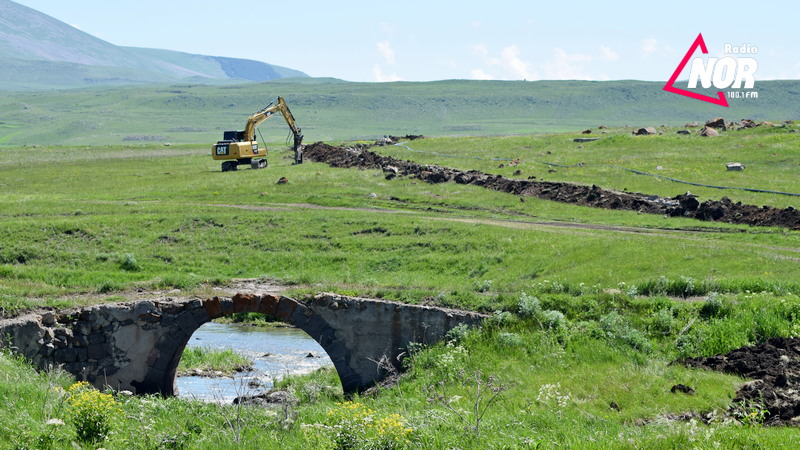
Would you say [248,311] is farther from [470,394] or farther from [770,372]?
[770,372]

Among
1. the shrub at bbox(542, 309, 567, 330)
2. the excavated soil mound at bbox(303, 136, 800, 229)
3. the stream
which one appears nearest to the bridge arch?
the stream

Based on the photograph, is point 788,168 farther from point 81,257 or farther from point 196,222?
point 81,257

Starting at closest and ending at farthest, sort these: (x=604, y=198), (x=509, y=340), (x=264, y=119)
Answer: (x=509, y=340), (x=604, y=198), (x=264, y=119)

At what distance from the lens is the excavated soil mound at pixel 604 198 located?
110ft

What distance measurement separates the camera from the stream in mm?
26969

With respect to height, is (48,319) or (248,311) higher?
(248,311)

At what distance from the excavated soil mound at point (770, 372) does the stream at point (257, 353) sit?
13946 mm

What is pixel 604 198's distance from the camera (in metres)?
40.9

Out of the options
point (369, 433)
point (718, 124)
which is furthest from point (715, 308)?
point (718, 124)

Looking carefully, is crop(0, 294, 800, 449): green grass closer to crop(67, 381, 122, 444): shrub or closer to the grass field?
the grass field

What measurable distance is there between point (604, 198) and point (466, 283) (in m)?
15.3

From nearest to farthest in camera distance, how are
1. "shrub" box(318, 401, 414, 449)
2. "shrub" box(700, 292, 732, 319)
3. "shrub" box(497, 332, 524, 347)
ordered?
1. "shrub" box(318, 401, 414, 449)
2. "shrub" box(700, 292, 732, 319)
3. "shrub" box(497, 332, 524, 347)

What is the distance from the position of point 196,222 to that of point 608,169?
2643 cm

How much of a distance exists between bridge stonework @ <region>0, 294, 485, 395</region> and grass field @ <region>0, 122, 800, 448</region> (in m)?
0.72
